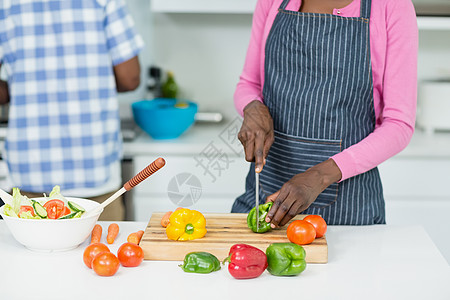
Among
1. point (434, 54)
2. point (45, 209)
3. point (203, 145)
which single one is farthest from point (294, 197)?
point (434, 54)

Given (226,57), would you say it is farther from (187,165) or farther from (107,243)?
(107,243)

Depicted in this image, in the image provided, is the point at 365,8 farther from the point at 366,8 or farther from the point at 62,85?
the point at 62,85

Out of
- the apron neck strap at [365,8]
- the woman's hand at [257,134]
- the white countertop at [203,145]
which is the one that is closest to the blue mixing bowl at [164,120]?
the white countertop at [203,145]

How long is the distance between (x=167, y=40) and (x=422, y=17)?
1.26 meters

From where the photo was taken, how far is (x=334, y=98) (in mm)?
1612

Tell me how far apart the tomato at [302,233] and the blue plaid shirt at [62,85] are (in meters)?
1.00

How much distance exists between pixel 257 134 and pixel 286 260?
411 millimetres

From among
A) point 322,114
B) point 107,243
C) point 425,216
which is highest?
point 322,114

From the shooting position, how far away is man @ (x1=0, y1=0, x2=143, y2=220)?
1954 millimetres

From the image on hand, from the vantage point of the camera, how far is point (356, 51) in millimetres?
1583

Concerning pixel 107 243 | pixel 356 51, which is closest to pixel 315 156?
pixel 356 51

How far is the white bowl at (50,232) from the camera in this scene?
A: 1266 mm

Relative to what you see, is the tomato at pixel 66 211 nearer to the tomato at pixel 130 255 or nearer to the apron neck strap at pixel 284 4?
the tomato at pixel 130 255

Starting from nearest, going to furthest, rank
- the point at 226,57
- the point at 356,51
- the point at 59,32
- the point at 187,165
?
the point at 356,51, the point at 59,32, the point at 187,165, the point at 226,57
